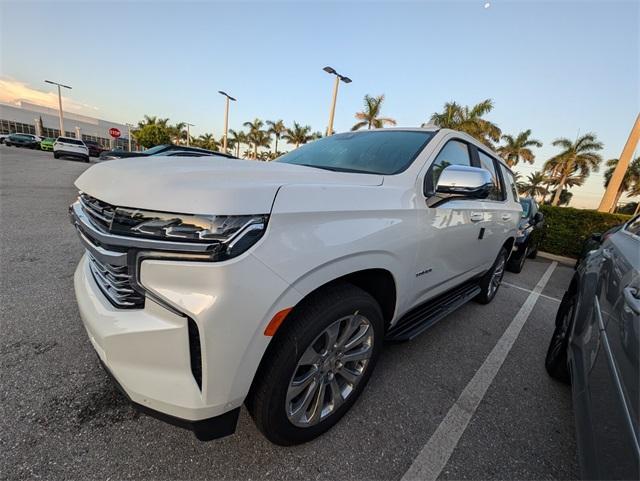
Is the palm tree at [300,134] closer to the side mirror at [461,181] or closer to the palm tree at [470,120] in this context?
the palm tree at [470,120]

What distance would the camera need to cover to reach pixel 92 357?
2.11 m

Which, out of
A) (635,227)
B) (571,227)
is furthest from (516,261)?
(571,227)

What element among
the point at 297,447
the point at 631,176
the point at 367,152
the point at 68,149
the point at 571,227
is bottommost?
the point at 68,149

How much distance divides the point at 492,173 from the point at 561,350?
1862 millimetres

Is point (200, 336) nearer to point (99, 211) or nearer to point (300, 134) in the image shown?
point (99, 211)

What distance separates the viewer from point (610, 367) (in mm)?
1219

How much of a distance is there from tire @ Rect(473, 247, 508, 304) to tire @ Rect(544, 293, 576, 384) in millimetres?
964

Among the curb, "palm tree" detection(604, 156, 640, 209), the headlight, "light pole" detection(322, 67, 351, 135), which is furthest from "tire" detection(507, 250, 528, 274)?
"palm tree" detection(604, 156, 640, 209)

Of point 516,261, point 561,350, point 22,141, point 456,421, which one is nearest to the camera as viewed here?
point 456,421

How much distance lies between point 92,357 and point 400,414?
2.13m

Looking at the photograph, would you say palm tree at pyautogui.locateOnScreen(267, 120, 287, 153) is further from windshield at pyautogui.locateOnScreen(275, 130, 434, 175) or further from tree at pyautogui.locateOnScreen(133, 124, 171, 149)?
windshield at pyautogui.locateOnScreen(275, 130, 434, 175)

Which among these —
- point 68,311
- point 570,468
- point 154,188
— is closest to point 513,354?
point 570,468

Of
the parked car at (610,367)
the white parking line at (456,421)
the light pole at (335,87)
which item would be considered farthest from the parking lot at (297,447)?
the light pole at (335,87)

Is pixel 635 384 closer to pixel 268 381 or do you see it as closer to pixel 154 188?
pixel 268 381
